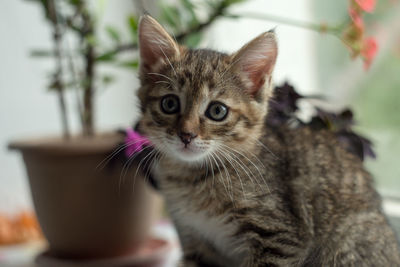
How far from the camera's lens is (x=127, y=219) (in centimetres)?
160

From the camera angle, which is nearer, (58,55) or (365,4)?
(365,4)

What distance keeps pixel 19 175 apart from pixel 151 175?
4.49 ft

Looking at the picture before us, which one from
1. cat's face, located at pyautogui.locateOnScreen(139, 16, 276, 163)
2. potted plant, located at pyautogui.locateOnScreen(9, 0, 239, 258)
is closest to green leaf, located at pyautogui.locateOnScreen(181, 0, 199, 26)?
potted plant, located at pyautogui.locateOnScreen(9, 0, 239, 258)

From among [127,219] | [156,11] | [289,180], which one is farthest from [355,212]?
[156,11]

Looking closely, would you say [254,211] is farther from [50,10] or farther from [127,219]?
[50,10]

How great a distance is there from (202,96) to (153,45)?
227mm

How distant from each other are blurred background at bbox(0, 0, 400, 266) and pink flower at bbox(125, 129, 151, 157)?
108 millimetres

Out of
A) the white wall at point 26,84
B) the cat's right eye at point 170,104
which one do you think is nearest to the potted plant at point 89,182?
the cat's right eye at point 170,104

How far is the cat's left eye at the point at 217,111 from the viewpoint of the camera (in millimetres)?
1197

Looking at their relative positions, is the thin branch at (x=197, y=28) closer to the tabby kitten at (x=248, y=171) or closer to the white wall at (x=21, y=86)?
the tabby kitten at (x=248, y=171)

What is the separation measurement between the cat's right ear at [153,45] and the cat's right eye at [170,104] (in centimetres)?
11

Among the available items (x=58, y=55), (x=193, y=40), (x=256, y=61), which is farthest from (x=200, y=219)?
(x=58, y=55)

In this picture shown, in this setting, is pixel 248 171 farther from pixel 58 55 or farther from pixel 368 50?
pixel 58 55

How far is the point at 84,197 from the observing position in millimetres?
1556
